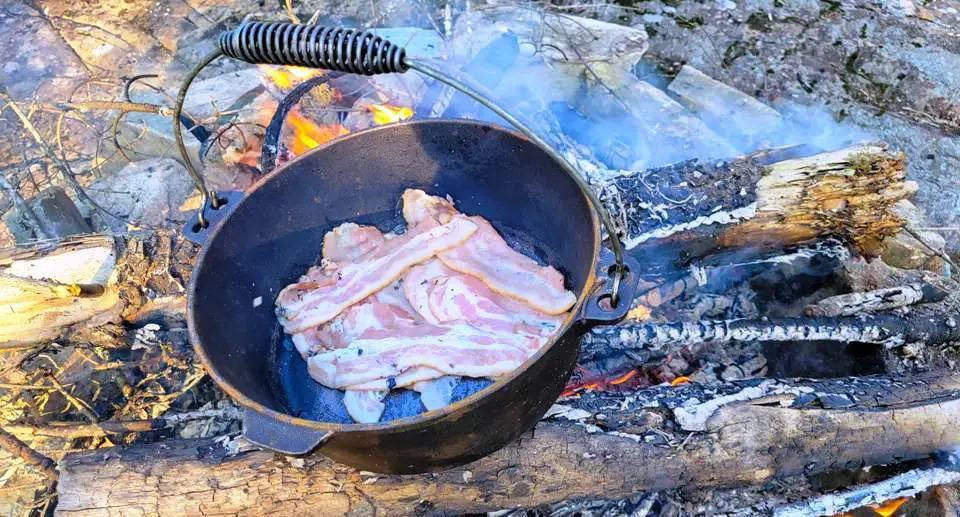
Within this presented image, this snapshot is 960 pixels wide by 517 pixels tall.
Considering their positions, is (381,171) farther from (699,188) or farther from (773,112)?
(773,112)

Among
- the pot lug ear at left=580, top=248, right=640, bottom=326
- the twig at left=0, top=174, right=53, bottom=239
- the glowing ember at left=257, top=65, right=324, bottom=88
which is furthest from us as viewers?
the glowing ember at left=257, top=65, right=324, bottom=88

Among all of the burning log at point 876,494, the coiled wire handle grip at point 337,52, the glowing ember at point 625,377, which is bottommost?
the glowing ember at point 625,377

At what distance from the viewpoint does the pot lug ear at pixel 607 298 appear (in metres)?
1.89

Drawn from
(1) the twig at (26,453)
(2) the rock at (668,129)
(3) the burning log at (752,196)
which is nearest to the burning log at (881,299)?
(3) the burning log at (752,196)

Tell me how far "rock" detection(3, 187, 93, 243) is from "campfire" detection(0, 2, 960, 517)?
2cm

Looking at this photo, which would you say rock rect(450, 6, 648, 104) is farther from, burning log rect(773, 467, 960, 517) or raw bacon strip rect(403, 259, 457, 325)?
burning log rect(773, 467, 960, 517)

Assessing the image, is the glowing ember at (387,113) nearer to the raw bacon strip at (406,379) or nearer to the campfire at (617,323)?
the campfire at (617,323)

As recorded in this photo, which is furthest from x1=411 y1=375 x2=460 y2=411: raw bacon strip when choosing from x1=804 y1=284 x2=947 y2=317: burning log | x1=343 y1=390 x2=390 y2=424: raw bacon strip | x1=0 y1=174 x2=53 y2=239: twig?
x1=0 y1=174 x2=53 y2=239: twig

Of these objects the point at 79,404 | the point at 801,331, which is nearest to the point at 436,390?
the point at 801,331

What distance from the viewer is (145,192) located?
4605 mm

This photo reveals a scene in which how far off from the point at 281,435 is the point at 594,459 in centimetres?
126

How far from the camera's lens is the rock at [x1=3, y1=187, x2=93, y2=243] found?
4020 millimetres

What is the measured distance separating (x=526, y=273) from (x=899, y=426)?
1.70m

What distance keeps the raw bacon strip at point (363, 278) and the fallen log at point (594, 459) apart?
612 mm
